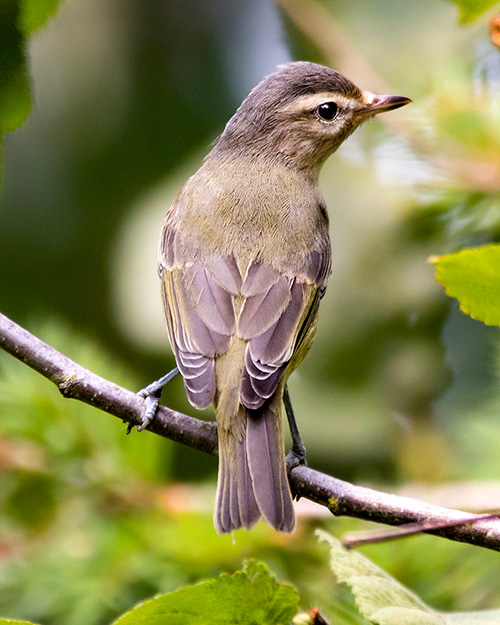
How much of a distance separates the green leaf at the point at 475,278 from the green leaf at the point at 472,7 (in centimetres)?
86

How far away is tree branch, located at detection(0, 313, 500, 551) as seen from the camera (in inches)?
78.4

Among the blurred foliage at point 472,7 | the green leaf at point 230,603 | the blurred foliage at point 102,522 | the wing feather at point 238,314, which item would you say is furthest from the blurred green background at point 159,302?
the blurred foliage at point 472,7

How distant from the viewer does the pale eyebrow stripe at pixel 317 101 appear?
395 cm

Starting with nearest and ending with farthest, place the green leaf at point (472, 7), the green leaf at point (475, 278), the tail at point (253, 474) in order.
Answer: the green leaf at point (475, 278) < the green leaf at point (472, 7) < the tail at point (253, 474)

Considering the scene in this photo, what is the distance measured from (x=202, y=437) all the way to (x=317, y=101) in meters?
2.05

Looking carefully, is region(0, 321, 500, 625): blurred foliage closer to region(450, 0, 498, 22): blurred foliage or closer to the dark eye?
region(450, 0, 498, 22): blurred foliage

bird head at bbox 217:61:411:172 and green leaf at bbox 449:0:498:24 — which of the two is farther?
bird head at bbox 217:61:411:172

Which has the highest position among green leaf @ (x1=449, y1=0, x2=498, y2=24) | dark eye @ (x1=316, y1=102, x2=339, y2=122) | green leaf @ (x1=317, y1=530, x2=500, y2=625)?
dark eye @ (x1=316, y1=102, x2=339, y2=122)

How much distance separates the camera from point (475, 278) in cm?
119

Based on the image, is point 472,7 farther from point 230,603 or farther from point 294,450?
point 294,450

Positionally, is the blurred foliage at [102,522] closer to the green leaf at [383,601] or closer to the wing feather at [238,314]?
the wing feather at [238,314]

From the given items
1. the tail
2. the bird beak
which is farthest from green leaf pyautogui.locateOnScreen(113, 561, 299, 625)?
the bird beak

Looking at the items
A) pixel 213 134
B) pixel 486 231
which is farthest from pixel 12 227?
pixel 486 231

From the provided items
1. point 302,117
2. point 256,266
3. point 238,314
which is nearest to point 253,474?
point 238,314
